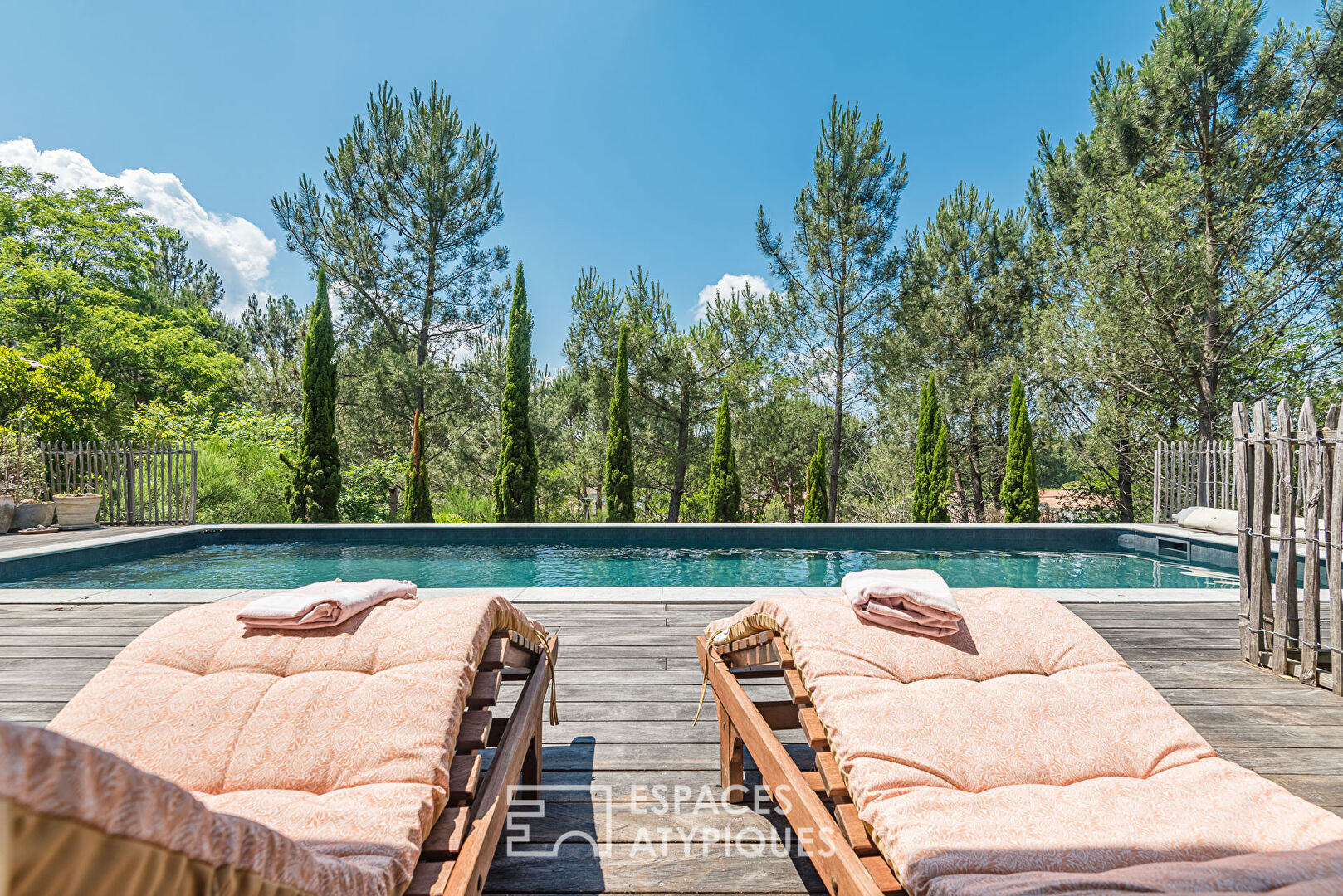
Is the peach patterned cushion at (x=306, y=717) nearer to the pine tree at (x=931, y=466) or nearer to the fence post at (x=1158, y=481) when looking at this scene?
the pine tree at (x=931, y=466)

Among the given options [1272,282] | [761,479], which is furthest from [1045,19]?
[761,479]

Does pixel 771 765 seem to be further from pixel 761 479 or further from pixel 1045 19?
pixel 1045 19

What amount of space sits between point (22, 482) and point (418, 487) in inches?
207

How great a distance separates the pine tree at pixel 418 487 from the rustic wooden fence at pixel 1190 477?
12.2m

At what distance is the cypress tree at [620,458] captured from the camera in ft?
39.3

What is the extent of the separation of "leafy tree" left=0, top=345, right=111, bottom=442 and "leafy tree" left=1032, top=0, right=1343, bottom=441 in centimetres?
1732

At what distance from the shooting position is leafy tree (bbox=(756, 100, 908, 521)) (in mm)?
12844

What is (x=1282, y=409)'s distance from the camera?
2.74 m

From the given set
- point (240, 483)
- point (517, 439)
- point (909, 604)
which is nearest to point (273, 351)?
point (240, 483)

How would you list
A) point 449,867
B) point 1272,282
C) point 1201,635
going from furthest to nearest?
A: point 1272,282
point 1201,635
point 449,867

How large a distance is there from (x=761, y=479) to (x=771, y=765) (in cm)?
1270

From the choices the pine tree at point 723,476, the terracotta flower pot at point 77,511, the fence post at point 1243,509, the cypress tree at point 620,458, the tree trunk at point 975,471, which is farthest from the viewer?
the tree trunk at point 975,471

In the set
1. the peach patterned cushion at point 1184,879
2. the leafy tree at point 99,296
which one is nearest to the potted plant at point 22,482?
the leafy tree at point 99,296
